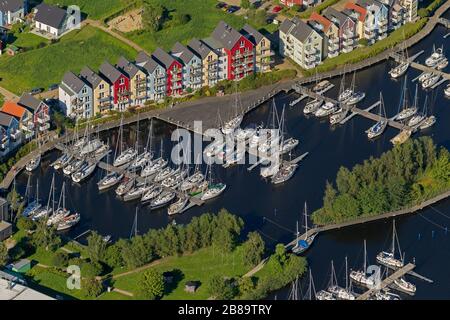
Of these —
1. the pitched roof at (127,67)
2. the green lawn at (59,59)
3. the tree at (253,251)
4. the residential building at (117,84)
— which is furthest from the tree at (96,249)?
the green lawn at (59,59)

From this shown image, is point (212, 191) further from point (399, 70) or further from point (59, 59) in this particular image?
point (399, 70)

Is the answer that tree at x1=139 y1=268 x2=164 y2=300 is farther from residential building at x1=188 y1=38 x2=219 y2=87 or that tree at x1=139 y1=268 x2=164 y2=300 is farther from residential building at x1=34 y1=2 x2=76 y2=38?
residential building at x1=34 y1=2 x2=76 y2=38

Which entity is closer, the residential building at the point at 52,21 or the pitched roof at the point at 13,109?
the pitched roof at the point at 13,109

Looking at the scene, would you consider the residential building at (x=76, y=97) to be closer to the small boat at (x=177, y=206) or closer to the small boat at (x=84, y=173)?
the small boat at (x=84, y=173)
